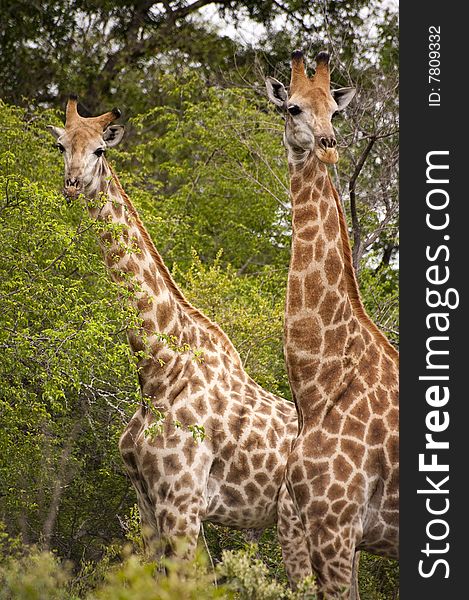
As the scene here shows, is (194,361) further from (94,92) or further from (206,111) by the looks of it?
(94,92)

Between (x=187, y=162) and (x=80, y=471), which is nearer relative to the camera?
(x=80, y=471)

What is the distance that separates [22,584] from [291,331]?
8.15ft

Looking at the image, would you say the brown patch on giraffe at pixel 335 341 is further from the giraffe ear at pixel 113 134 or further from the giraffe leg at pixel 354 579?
the giraffe ear at pixel 113 134

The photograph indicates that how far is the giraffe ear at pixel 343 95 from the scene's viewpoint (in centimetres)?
823

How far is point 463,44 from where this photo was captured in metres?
6.82

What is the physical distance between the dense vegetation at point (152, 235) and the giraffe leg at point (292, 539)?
96cm

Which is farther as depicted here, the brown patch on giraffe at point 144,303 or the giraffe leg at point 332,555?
the brown patch on giraffe at point 144,303

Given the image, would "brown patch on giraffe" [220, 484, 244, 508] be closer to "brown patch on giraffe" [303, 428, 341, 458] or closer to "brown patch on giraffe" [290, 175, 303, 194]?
"brown patch on giraffe" [303, 428, 341, 458]

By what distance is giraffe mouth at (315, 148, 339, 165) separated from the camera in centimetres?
728

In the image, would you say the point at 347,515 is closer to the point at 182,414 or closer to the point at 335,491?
the point at 335,491

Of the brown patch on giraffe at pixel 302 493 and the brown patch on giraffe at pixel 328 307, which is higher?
the brown patch on giraffe at pixel 328 307

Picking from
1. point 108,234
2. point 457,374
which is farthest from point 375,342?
point 108,234

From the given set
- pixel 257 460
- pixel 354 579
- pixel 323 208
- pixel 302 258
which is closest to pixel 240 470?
pixel 257 460

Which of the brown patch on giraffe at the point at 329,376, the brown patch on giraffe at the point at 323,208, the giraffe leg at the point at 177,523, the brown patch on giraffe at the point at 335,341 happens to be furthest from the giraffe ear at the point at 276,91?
the giraffe leg at the point at 177,523
